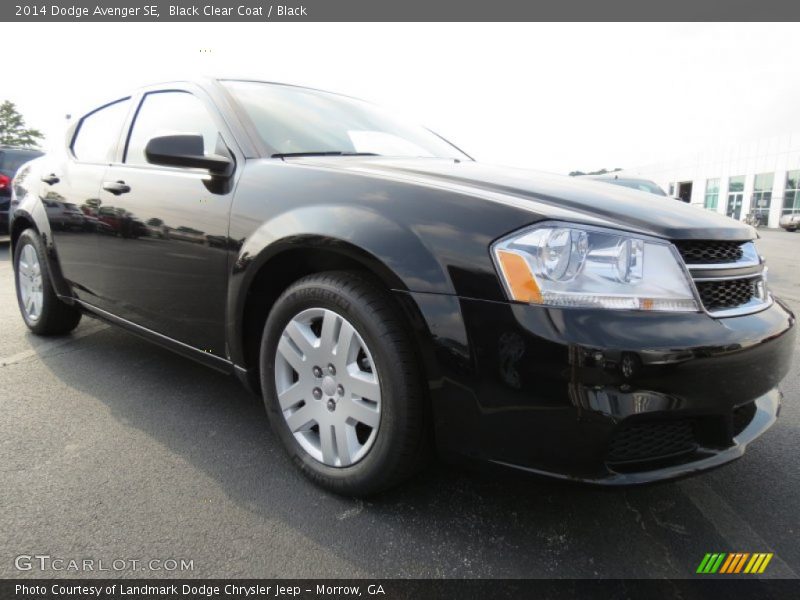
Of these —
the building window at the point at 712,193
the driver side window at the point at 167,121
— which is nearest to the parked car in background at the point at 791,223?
the building window at the point at 712,193

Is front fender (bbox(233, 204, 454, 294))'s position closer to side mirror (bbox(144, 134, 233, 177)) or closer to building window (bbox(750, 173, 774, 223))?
side mirror (bbox(144, 134, 233, 177))

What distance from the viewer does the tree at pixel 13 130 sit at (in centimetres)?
5472

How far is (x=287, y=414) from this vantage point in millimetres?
1958

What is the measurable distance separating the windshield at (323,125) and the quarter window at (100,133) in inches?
37.1

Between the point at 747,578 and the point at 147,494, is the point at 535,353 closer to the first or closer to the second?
the point at 747,578

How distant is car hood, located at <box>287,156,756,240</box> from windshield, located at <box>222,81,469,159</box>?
22 centimetres

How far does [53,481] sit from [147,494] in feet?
1.28

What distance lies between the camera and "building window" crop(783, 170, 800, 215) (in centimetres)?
3047

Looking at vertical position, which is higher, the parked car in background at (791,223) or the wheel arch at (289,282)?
the wheel arch at (289,282)

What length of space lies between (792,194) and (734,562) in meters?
37.5

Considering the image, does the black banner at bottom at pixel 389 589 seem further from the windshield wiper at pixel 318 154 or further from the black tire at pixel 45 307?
the black tire at pixel 45 307

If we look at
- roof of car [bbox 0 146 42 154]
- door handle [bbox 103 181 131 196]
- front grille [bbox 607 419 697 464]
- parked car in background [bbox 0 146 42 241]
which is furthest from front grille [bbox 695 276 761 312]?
roof of car [bbox 0 146 42 154]

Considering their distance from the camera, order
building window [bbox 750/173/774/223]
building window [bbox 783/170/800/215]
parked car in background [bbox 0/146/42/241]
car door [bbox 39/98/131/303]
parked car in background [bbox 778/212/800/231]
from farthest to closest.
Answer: building window [bbox 750/173/774/223], building window [bbox 783/170/800/215], parked car in background [bbox 778/212/800/231], parked car in background [bbox 0/146/42/241], car door [bbox 39/98/131/303]

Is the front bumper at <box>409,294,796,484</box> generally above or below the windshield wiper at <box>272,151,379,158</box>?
below
